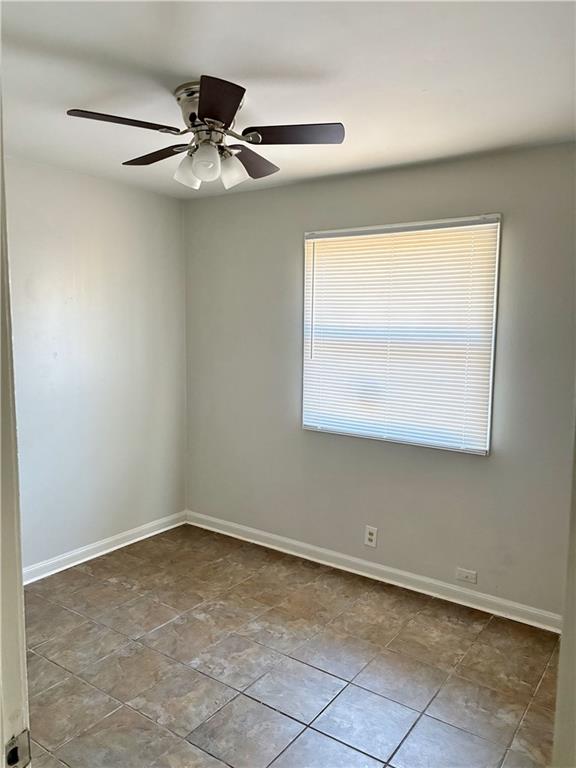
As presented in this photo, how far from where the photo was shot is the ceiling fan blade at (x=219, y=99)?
1686 millimetres

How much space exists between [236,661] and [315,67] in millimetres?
2601

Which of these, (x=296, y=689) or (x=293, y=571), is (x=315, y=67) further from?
(x=293, y=571)

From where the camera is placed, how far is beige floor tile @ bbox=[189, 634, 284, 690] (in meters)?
2.45

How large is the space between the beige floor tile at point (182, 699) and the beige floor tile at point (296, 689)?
153 mm

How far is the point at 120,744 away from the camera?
6.67 feet

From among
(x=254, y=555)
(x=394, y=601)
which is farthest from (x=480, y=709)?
(x=254, y=555)

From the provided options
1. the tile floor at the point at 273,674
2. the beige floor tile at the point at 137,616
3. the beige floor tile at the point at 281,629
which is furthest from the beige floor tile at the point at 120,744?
the beige floor tile at the point at 281,629

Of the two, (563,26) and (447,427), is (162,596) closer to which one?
(447,427)

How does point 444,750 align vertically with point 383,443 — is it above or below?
below

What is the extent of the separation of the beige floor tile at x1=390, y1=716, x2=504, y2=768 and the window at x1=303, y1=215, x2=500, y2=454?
1.41 meters

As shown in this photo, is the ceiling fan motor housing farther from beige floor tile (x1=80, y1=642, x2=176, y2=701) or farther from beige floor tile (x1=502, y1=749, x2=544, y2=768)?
beige floor tile (x1=502, y1=749, x2=544, y2=768)

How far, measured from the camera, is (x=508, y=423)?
9.55 feet

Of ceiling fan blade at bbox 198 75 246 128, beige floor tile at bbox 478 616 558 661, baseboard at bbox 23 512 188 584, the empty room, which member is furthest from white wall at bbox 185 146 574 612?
ceiling fan blade at bbox 198 75 246 128

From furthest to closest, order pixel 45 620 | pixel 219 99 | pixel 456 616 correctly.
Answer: pixel 456 616 → pixel 45 620 → pixel 219 99
